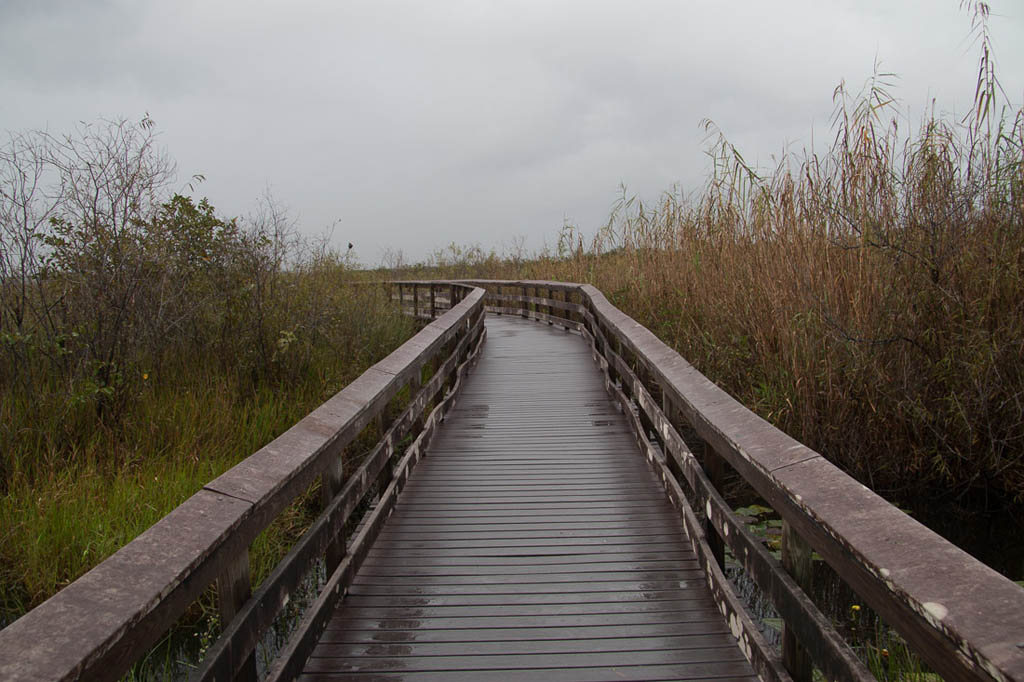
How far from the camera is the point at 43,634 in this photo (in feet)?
4.09

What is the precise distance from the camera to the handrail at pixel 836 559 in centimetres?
122

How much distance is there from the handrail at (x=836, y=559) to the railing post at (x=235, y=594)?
146 centimetres

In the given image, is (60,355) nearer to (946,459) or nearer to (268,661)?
(268,661)

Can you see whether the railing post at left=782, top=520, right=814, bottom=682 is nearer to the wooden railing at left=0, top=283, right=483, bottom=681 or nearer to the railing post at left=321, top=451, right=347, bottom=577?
the wooden railing at left=0, top=283, right=483, bottom=681

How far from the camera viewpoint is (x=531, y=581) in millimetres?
3162

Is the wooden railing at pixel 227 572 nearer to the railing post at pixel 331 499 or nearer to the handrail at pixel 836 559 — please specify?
the railing post at pixel 331 499

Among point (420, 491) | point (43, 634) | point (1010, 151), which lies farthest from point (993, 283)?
point (43, 634)

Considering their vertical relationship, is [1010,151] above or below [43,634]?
above

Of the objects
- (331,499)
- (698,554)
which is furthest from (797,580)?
(331,499)

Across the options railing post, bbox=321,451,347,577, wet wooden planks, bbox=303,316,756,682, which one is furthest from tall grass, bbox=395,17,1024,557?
railing post, bbox=321,451,347,577

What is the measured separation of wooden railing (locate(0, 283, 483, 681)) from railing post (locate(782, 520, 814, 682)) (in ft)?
4.88

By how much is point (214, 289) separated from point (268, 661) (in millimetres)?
4715

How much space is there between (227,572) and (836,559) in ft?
4.94

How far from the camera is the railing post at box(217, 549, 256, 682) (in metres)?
1.92
